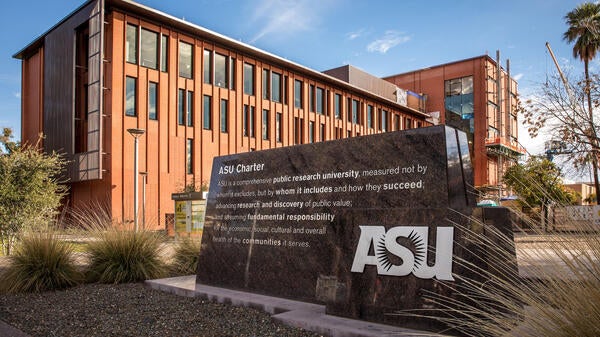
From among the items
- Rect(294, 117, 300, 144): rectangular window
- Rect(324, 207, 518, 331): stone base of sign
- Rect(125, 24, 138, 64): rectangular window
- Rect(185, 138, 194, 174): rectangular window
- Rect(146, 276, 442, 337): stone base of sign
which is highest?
Rect(125, 24, 138, 64): rectangular window

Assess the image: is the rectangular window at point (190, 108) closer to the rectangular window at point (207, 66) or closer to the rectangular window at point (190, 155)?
the rectangular window at point (190, 155)

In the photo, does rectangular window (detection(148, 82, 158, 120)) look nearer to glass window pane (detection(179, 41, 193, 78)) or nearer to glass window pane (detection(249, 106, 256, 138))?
glass window pane (detection(179, 41, 193, 78))

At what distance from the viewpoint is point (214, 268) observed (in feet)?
23.9

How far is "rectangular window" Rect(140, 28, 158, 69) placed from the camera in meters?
30.7

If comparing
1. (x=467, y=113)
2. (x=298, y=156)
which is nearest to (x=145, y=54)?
(x=298, y=156)

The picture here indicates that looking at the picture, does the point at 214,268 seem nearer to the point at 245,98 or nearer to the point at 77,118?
the point at 77,118

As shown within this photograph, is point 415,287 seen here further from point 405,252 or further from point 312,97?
point 312,97

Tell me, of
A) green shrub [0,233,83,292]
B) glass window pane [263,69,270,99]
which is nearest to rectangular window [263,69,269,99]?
glass window pane [263,69,270,99]

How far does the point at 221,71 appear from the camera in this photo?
3575 centimetres

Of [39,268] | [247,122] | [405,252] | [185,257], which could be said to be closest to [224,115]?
[247,122]

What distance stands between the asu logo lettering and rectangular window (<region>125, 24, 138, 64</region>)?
2835 cm

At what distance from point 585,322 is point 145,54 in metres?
31.6

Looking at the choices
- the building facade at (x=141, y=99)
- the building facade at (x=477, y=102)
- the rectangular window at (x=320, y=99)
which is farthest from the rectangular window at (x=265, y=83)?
the building facade at (x=477, y=102)

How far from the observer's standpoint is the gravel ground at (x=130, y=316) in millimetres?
5004
